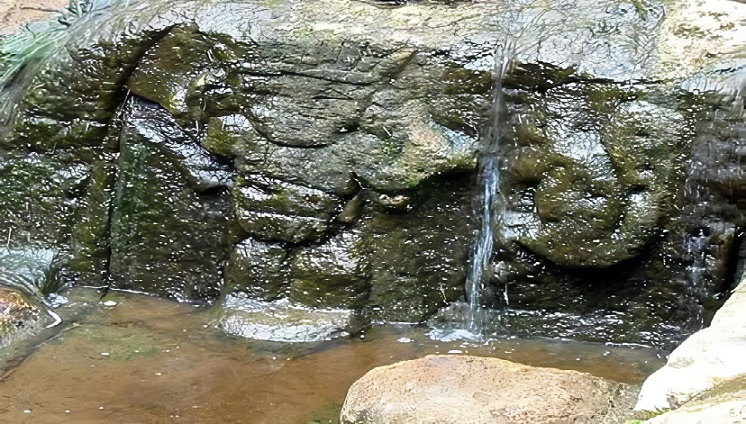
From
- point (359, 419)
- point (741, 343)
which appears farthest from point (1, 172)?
point (741, 343)

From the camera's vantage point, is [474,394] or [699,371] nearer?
[699,371]

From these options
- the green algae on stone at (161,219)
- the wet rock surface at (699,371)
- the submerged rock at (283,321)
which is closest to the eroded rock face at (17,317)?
the green algae on stone at (161,219)

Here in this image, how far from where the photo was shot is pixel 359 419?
345 centimetres

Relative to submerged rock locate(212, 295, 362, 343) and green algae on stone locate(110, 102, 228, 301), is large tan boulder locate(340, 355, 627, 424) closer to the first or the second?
submerged rock locate(212, 295, 362, 343)

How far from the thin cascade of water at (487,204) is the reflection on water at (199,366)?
29cm

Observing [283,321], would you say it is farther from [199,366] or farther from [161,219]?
[161,219]

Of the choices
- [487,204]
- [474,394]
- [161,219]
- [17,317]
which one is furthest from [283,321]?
[474,394]

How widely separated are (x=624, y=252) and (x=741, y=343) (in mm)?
1755

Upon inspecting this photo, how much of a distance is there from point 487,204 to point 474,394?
177cm

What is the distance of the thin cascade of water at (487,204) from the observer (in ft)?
15.6

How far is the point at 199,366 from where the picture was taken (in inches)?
182

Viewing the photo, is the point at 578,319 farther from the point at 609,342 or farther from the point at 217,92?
the point at 217,92

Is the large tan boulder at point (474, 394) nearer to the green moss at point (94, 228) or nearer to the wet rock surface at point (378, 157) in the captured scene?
the wet rock surface at point (378, 157)

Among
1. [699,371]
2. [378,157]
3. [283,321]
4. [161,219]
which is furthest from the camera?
[161,219]
